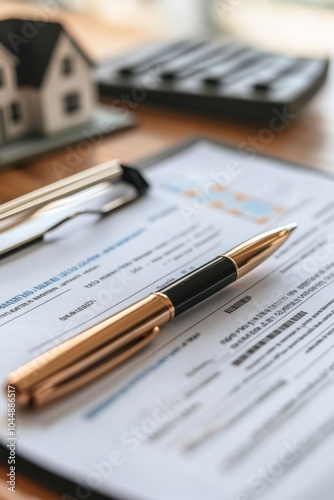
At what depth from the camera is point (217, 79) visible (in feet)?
A: 2.89

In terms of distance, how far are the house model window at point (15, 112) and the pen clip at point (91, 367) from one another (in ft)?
1.34

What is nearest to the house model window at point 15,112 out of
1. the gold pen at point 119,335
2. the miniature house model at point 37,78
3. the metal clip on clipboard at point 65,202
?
the miniature house model at point 37,78

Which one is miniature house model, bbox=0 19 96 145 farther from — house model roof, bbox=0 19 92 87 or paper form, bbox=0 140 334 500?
paper form, bbox=0 140 334 500

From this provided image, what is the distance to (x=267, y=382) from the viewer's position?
427 millimetres

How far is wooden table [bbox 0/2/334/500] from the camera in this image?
76 centimetres

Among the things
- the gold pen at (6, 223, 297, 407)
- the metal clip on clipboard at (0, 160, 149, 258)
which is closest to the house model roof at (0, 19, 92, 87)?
the metal clip on clipboard at (0, 160, 149, 258)

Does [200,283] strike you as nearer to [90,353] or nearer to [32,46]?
[90,353]

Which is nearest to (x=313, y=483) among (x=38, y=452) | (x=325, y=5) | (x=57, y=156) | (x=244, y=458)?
(x=244, y=458)

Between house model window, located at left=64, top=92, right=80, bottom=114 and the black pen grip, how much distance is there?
1.23 ft

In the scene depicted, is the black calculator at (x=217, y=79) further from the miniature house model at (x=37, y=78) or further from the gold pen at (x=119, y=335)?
the gold pen at (x=119, y=335)

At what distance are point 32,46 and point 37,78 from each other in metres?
0.03

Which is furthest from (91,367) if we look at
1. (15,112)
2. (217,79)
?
(217,79)

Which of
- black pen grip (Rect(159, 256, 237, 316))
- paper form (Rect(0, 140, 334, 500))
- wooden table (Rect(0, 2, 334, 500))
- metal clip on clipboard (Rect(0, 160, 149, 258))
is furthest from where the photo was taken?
wooden table (Rect(0, 2, 334, 500))

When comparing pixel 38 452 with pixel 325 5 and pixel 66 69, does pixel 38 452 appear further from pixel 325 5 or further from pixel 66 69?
pixel 325 5
